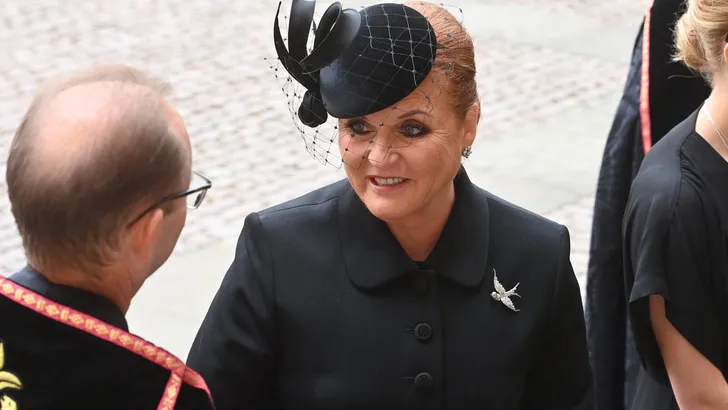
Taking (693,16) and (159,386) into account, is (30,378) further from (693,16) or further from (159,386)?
(693,16)

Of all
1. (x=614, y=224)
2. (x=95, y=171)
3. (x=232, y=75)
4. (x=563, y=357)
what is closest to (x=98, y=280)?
(x=95, y=171)

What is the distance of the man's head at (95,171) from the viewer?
70.1 inches

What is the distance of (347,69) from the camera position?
2398 mm

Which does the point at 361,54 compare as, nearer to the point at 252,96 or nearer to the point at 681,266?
the point at 681,266

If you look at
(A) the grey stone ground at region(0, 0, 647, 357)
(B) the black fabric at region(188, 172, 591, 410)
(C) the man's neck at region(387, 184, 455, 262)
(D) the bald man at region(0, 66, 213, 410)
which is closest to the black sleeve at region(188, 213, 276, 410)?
(B) the black fabric at region(188, 172, 591, 410)

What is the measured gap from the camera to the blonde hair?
277cm

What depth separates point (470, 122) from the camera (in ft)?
8.40

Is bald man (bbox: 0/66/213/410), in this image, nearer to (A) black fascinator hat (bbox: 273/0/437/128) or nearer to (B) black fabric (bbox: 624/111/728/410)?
(A) black fascinator hat (bbox: 273/0/437/128)

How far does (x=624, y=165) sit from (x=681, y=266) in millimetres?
792

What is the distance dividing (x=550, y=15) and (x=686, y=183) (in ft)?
25.5

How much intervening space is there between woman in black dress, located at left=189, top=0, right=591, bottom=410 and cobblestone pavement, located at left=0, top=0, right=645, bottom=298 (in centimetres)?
344

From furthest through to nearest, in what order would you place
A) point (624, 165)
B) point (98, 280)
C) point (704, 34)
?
point (624, 165) < point (704, 34) < point (98, 280)

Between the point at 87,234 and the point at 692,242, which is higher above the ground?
the point at 87,234

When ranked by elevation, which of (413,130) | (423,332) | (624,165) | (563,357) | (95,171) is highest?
(95,171)
